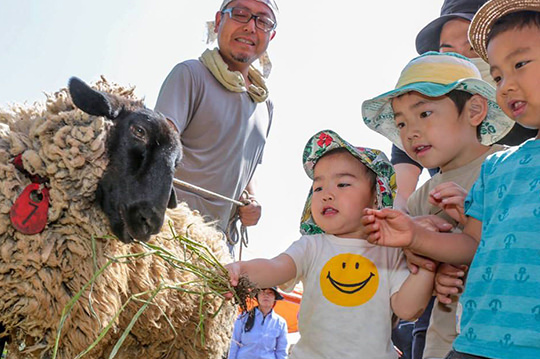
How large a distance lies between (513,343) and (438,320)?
0.64 meters

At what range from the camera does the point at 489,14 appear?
186 cm

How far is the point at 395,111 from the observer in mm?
2355

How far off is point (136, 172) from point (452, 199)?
119 cm

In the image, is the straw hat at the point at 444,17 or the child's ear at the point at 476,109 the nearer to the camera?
the child's ear at the point at 476,109

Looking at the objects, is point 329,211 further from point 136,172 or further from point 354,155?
point 136,172

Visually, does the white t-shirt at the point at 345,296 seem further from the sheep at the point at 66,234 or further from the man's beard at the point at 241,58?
the man's beard at the point at 241,58

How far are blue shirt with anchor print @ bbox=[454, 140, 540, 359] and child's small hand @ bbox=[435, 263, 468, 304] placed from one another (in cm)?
18

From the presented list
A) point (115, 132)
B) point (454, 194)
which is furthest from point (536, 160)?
point (115, 132)

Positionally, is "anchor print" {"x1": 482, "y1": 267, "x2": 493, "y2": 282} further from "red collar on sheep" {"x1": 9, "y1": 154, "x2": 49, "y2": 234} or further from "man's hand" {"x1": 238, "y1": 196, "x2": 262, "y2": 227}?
"man's hand" {"x1": 238, "y1": 196, "x2": 262, "y2": 227}

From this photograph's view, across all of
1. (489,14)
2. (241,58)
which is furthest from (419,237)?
(241,58)

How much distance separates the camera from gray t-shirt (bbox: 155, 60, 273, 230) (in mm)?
3186

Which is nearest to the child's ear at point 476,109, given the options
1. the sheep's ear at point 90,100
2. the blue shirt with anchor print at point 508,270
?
the blue shirt with anchor print at point 508,270

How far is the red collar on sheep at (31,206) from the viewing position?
1871 millimetres

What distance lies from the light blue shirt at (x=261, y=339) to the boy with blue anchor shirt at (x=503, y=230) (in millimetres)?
3443
